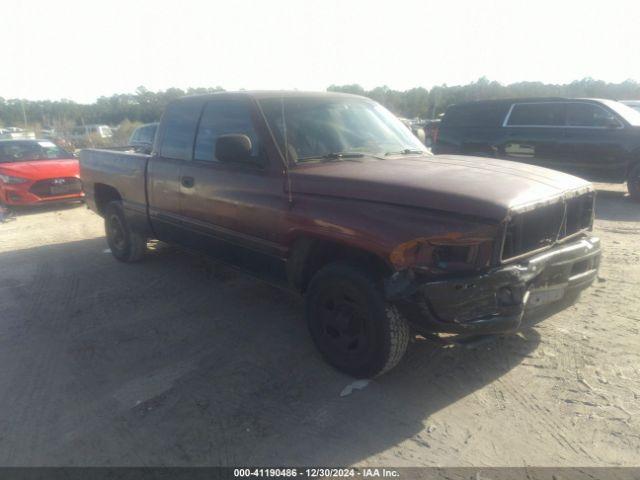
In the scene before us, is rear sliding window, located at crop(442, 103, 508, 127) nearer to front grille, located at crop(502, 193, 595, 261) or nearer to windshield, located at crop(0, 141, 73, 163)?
front grille, located at crop(502, 193, 595, 261)

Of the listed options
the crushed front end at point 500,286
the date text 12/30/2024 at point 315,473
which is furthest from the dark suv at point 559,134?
the date text 12/30/2024 at point 315,473

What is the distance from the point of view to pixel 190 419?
9.66 ft

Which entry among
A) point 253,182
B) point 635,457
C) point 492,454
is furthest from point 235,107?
point 635,457

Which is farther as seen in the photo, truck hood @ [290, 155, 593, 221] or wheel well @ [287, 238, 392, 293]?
A: wheel well @ [287, 238, 392, 293]

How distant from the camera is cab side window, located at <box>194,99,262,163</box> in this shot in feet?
13.0

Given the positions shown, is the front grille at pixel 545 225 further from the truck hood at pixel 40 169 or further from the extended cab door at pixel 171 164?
the truck hood at pixel 40 169

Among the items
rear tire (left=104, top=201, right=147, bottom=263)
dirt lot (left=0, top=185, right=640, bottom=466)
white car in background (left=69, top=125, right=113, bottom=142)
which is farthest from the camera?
white car in background (left=69, top=125, right=113, bottom=142)

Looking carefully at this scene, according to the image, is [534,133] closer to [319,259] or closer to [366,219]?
[319,259]

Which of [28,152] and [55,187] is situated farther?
[28,152]

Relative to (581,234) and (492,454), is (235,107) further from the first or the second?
(492,454)

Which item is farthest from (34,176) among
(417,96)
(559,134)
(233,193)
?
(417,96)

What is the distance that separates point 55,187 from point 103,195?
4.14m

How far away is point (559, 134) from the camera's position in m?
9.48

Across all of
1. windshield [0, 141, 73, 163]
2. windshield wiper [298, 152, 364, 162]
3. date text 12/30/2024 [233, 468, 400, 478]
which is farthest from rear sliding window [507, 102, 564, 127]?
windshield [0, 141, 73, 163]
